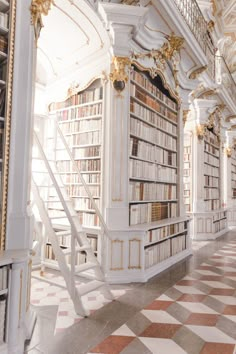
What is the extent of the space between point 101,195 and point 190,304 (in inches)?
70.5

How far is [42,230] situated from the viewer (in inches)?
196

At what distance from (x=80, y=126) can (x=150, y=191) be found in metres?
1.50

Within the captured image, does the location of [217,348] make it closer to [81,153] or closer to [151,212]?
[151,212]

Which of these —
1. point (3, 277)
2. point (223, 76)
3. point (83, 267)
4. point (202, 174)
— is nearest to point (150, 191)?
point (83, 267)

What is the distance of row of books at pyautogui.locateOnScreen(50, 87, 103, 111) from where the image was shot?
4.60 meters

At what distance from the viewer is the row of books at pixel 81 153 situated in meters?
4.57

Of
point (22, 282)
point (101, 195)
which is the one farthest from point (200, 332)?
point (101, 195)

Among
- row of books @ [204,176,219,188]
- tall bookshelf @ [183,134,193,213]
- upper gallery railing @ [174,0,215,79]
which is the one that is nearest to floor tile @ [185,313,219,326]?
upper gallery railing @ [174,0,215,79]

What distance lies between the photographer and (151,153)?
5.02 m

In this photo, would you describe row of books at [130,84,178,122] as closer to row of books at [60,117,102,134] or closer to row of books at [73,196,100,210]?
row of books at [60,117,102,134]

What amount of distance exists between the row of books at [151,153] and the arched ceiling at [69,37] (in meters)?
1.43

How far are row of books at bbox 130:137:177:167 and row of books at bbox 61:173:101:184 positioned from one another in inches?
24.2

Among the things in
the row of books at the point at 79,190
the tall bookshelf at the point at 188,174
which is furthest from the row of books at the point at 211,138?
the row of books at the point at 79,190

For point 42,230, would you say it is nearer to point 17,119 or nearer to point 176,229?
point 176,229
